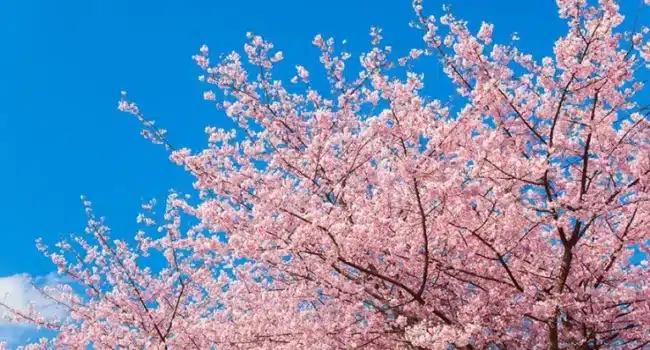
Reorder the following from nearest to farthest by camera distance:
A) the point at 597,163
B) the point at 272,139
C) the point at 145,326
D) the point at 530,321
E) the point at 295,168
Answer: the point at 597,163 → the point at 530,321 → the point at 295,168 → the point at 272,139 → the point at 145,326

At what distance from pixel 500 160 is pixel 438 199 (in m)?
0.85

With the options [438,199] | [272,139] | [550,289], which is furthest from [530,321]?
[272,139]

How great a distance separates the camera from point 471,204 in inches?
311

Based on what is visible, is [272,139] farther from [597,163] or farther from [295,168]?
[597,163]

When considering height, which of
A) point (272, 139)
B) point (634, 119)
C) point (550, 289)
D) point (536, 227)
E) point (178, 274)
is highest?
point (272, 139)

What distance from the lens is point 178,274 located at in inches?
465

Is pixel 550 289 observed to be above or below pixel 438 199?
below

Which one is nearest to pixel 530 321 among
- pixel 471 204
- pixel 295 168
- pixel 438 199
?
pixel 471 204

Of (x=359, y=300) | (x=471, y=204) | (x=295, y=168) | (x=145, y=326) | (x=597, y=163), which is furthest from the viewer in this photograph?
(x=145, y=326)

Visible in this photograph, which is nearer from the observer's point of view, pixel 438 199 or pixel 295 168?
pixel 438 199

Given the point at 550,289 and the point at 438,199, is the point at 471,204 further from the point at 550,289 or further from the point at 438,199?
the point at 550,289

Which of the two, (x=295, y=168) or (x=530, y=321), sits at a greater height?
(x=295, y=168)

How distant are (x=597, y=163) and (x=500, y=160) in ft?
3.49

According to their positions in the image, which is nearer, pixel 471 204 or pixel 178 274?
pixel 471 204
